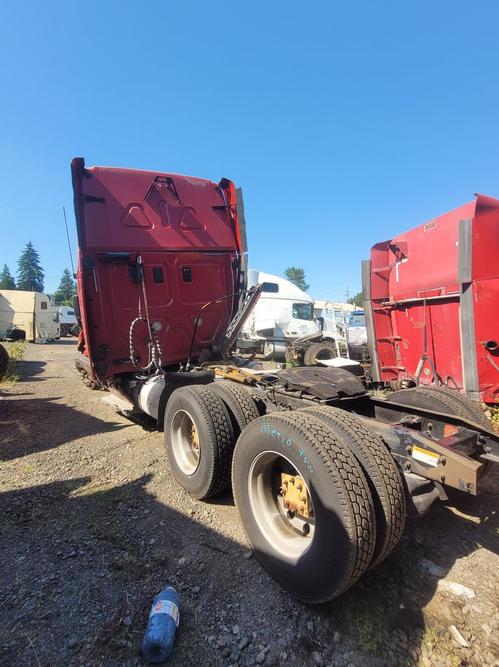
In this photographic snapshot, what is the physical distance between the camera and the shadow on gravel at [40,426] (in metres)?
5.09

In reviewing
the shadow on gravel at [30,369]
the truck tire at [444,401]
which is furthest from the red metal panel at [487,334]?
the shadow on gravel at [30,369]

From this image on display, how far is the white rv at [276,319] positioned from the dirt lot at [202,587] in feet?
39.2

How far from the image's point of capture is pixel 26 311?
77.7 ft

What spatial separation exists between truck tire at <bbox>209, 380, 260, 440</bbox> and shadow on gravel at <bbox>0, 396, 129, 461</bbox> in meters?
3.02

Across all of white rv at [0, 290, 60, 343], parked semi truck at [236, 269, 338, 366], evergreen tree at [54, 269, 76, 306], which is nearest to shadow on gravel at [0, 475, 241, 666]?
parked semi truck at [236, 269, 338, 366]

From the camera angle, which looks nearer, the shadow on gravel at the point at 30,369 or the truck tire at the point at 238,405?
the truck tire at the point at 238,405

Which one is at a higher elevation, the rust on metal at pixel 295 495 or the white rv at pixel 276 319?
the white rv at pixel 276 319

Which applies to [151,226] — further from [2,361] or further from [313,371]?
[2,361]

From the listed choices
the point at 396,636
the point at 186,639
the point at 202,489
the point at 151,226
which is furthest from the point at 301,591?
the point at 151,226

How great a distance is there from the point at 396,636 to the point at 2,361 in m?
8.54

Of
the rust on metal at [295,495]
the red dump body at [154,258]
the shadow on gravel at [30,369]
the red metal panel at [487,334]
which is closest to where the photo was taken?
the rust on metal at [295,495]

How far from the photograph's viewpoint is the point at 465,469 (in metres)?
2.04

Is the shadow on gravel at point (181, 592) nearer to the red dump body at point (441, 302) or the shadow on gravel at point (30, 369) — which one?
the red dump body at point (441, 302)

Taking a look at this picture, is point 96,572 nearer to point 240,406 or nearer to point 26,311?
point 240,406
